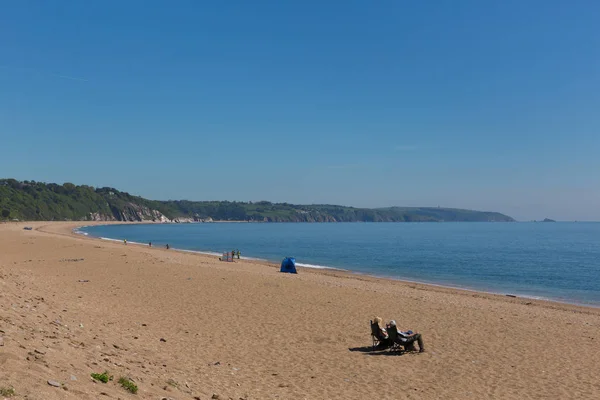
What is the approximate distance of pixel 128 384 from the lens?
802 cm

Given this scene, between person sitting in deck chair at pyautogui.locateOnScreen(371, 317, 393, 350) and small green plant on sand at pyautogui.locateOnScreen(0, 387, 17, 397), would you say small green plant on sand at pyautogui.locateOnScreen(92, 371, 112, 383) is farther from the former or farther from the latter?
person sitting in deck chair at pyautogui.locateOnScreen(371, 317, 393, 350)

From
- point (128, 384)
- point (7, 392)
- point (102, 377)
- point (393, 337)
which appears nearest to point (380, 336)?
point (393, 337)

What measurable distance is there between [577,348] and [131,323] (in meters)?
14.8

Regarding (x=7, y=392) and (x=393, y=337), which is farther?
(x=393, y=337)

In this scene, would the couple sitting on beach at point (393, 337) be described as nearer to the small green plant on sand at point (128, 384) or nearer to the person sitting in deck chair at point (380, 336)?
the person sitting in deck chair at point (380, 336)

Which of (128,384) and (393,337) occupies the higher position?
(128,384)

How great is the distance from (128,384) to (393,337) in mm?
8337

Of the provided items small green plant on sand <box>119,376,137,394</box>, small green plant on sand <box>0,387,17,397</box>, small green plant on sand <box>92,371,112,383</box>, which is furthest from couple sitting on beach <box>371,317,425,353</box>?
small green plant on sand <box>0,387,17,397</box>

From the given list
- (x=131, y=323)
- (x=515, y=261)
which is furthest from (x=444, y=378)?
(x=515, y=261)

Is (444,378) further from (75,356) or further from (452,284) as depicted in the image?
(452,284)

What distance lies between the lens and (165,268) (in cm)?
3469

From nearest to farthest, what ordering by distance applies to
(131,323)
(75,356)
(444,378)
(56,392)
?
(56,392)
(75,356)
(444,378)
(131,323)

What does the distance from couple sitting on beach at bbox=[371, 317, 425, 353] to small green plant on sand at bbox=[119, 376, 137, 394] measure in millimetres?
8011

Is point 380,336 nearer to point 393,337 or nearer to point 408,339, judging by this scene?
point 393,337
